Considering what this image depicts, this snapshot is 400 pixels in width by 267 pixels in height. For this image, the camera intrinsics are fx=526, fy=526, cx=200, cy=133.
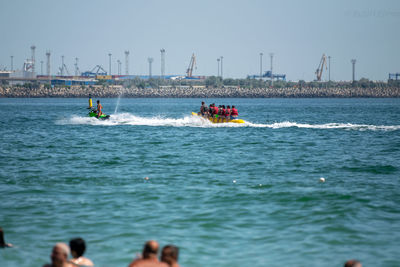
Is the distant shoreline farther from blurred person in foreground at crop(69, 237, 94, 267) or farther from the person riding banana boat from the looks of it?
blurred person in foreground at crop(69, 237, 94, 267)

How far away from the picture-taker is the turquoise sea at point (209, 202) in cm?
998

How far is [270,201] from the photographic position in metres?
13.8

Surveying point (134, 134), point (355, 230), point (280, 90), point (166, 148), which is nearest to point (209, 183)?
point (355, 230)

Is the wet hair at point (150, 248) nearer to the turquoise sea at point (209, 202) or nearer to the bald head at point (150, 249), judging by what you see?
the bald head at point (150, 249)

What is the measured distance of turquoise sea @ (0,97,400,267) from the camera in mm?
9984

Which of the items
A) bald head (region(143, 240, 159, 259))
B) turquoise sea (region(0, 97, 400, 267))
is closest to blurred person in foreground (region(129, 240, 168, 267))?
bald head (region(143, 240, 159, 259))

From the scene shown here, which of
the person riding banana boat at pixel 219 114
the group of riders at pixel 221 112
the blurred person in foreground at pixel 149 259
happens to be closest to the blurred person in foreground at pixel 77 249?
the blurred person in foreground at pixel 149 259

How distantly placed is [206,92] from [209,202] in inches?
6933

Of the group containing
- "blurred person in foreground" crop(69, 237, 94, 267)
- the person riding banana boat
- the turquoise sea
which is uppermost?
the person riding banana boat

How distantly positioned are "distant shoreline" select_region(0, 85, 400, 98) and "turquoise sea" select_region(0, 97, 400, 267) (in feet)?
503

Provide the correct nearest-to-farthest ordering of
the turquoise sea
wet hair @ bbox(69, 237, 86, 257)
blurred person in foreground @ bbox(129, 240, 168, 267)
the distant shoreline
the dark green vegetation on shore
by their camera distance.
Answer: blurred person in foreground @ bbox(129, 240, 168, 267) → wet hair @ bbox(69, 237, 86, 257) → the turquoise sea → the distant shoreline → the dark green vegetation on shore

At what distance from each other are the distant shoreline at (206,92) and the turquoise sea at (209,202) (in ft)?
503

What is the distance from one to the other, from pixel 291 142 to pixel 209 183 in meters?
14.3

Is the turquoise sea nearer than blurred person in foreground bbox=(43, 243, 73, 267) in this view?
No
